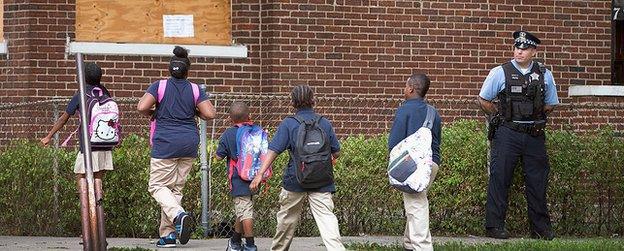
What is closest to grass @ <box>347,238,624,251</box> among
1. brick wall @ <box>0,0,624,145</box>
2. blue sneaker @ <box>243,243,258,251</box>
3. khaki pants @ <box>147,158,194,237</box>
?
blue sneaker @ <box>243,243,258,251</box>

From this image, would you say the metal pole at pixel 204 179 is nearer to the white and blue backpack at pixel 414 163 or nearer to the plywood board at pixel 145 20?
the white and blue backpack at pixel 414 163

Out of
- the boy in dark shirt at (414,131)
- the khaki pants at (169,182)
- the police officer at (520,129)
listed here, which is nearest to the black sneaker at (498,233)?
the police officer at (520,129)

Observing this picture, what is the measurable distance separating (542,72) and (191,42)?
447 centimetres

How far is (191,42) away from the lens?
15.2 metres

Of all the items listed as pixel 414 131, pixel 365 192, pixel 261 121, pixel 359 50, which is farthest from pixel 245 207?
pixel 359 50

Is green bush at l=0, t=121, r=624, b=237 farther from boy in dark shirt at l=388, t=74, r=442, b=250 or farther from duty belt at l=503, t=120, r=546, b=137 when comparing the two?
boy in dark shirt at l=388, t=74, r=442, b=250

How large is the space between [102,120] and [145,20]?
4296 mm

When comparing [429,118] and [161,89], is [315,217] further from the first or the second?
[161,89]

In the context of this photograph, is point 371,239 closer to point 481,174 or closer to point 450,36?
point 481,174

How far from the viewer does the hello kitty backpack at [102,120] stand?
36.0 feet

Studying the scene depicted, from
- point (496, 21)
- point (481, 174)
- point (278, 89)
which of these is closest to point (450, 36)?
point (496, 21)

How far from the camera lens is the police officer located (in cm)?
1226

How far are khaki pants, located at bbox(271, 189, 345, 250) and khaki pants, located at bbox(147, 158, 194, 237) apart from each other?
0.96 metres

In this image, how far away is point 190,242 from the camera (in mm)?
11828
